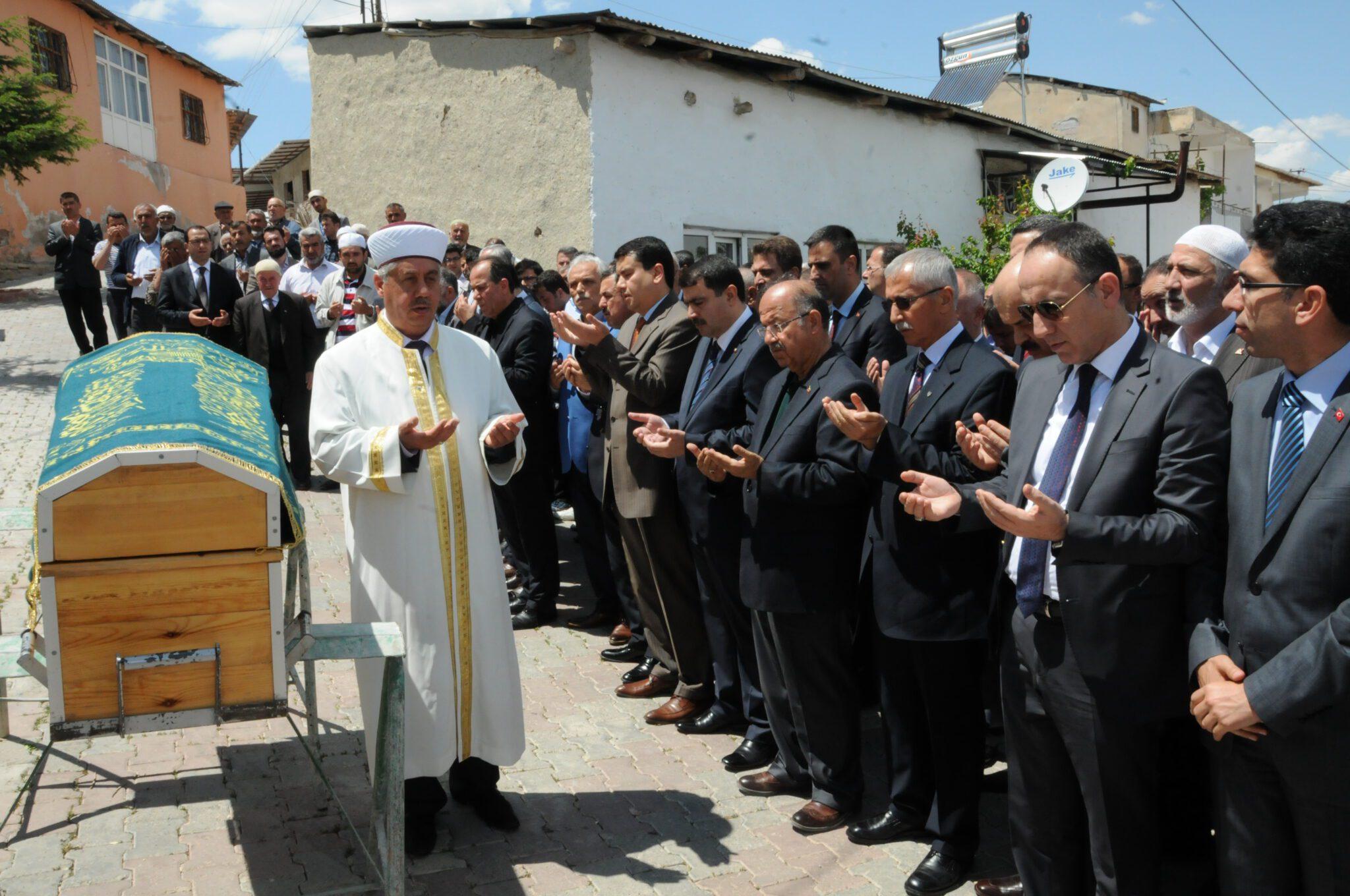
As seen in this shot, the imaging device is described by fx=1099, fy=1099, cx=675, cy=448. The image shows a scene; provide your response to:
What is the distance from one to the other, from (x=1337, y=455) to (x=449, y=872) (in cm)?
322

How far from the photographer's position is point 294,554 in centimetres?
464

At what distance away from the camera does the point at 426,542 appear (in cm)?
420

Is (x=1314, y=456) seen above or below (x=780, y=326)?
below

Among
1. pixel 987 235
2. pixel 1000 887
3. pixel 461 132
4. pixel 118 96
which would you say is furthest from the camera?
pixel 118 96

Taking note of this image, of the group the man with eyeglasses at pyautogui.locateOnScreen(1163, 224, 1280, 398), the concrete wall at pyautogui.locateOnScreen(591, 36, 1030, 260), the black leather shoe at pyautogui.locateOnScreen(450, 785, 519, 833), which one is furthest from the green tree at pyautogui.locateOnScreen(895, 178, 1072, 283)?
the black leather shoe at pyautogui.locateOnScreen(450, 785, 519, 833)

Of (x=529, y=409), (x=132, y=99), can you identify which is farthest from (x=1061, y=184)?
(x=132, y=99)

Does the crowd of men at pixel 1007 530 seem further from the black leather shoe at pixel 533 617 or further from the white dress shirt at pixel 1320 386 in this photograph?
the black leather shoe at pixel 533 617

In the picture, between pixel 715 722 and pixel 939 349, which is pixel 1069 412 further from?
pixel 715 722

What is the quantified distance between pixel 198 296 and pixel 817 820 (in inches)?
345

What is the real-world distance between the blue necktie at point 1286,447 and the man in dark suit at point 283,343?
902 cm

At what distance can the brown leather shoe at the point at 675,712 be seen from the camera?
5.52 meters

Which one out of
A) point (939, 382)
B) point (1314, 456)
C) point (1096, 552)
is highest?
point (939, 382)

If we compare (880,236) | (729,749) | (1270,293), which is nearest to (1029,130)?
(880,236)

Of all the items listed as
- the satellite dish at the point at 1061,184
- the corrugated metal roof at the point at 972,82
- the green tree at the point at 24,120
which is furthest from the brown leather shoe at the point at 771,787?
the corrugated metal roof at the point at 972,82
